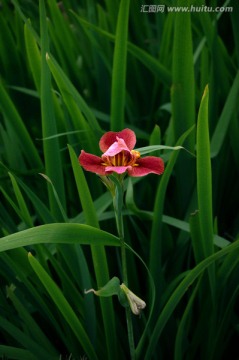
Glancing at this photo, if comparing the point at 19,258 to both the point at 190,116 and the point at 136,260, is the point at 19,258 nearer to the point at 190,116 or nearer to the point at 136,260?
the point at 136,260

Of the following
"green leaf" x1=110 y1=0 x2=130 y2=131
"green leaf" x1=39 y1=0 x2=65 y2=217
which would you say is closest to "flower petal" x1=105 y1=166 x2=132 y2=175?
"green leaf" x1=39 y1=0 x2=65 y2=217

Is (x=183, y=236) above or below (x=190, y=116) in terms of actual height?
below

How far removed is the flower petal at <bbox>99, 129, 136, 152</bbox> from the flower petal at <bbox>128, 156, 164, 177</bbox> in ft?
0.11

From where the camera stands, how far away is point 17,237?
26.3 inches

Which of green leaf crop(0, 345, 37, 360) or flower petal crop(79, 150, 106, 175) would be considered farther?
green leaf crop(0, 345, 37, 360)

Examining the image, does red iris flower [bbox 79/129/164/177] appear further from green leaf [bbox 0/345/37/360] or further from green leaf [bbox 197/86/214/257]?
green leaf [bbox 0/345/37/360]

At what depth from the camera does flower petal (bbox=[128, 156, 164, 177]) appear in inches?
25.5

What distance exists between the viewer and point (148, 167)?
665 mm

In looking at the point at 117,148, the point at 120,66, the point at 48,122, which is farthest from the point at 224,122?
the point at 117,148

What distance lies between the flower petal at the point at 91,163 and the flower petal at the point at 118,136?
52 mm

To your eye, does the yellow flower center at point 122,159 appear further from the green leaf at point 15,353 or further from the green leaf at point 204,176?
the green leaf at point 15,353

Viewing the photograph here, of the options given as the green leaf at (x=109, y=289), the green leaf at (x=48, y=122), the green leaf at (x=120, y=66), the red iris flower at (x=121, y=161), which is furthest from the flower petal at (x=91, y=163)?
the green leaf at (x=120, y=66)

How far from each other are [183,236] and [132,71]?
0.55 metres

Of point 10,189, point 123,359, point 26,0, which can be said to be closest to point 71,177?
point 10,189
